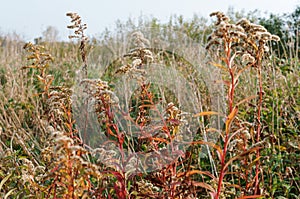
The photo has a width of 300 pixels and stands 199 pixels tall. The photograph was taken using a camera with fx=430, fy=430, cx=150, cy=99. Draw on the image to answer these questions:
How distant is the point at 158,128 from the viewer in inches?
66.1

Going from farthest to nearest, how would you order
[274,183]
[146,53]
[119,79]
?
[274,183] < [119,79] < [146,53]

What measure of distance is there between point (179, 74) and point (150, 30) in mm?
399

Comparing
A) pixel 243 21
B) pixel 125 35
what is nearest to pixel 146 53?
pixel 243 21

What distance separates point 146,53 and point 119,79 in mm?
483

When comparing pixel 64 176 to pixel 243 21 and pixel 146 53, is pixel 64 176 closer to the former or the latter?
pixel 146 53

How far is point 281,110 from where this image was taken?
11.6 ft

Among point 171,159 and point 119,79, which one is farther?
point 119,79

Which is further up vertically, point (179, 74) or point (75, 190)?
point (179, 74)

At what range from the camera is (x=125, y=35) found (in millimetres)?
3240

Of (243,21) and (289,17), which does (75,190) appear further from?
(289,17)

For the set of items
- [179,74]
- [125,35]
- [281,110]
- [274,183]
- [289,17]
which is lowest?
[274,183]

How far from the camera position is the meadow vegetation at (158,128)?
55.6 inches

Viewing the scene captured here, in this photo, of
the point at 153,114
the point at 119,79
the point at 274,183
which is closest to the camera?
the point at 119,79

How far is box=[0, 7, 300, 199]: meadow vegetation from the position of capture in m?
1.41
